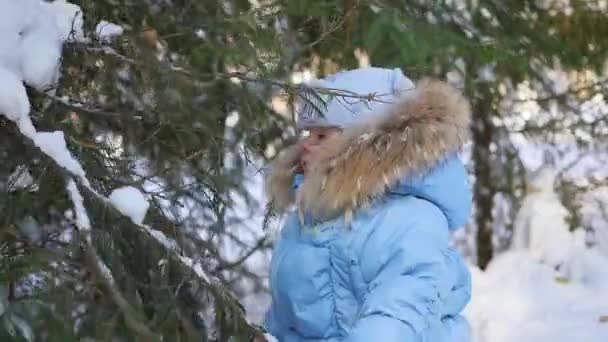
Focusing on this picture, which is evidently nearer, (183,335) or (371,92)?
(183,335)

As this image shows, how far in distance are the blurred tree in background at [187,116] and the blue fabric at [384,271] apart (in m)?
0.20

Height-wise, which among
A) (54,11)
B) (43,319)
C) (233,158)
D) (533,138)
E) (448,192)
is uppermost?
(54,11)

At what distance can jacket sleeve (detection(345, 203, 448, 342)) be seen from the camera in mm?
1876

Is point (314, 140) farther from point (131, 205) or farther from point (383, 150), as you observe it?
point (131, 205)

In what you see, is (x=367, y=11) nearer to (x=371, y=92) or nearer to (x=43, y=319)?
(x=371, y=92)

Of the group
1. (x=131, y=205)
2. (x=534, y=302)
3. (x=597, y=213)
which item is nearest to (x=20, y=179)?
(x=131, y=205)

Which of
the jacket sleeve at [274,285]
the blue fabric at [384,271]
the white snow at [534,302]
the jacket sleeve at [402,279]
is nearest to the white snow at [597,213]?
the white snow at [534,302]

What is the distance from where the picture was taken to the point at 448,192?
2.12 metres

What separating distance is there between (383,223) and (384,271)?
4.6 inches

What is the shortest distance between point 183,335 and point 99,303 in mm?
225

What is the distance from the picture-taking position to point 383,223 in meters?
2.02

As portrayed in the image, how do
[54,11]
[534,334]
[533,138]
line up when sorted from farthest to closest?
[533,138], [534,334], [54,11]

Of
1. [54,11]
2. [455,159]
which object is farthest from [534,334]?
[54,11]

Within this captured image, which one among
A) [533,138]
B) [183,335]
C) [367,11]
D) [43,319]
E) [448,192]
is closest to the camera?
[43,319]
